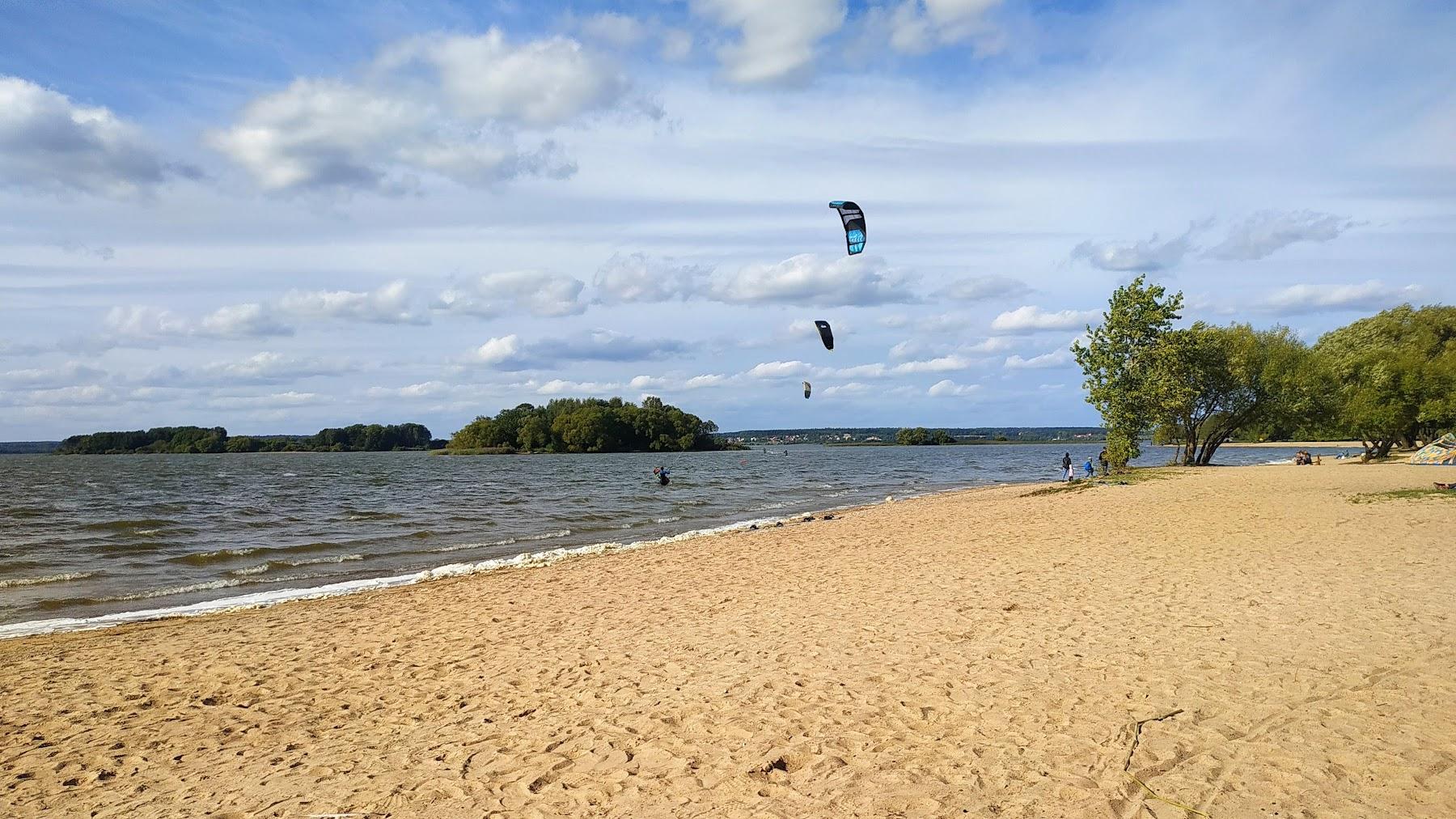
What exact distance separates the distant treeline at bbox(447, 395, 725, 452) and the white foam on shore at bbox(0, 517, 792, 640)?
389ft

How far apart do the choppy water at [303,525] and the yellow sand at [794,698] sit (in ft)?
12.3

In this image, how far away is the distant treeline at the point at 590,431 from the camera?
5413 inches

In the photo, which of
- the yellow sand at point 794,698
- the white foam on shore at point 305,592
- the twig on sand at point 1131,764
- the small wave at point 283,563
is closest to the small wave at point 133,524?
the small wave at point 283,563

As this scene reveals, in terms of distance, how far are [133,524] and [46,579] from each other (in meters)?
10.4

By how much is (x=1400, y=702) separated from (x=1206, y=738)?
1.80 meters

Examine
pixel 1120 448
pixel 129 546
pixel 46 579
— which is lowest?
pixel 46 579

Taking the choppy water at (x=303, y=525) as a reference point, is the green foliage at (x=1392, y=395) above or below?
above

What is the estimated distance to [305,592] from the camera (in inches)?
550

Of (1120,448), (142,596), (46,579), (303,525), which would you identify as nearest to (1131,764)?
(142,596)

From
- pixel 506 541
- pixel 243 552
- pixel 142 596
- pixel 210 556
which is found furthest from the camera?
pixel 506 541

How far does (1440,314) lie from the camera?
2445 inches

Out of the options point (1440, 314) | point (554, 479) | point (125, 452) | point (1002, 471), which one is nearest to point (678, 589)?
point (554, 479)

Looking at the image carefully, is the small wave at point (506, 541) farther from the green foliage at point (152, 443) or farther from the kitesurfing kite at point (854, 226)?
the green foliage at point (152, 443)

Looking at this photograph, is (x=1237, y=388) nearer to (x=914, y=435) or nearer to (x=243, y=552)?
(x=243, y=552)
